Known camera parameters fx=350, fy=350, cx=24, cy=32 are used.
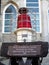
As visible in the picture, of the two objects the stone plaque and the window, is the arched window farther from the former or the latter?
the stone plaque

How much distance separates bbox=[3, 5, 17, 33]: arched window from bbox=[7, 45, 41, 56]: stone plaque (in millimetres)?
7833

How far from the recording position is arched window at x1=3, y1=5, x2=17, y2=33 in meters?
16.8

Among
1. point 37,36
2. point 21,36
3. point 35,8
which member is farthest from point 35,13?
point 21,36

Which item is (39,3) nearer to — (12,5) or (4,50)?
(12,5)

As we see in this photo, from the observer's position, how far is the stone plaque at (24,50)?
8750 millimetres

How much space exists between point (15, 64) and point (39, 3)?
27.7 ft

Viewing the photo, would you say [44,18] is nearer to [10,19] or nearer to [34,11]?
[34,11]

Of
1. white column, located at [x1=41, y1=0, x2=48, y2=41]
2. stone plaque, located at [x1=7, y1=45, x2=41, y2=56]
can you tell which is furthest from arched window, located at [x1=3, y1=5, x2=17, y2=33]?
stone plaque, located at [x1=7, y1=45, x2=41, y2=56]

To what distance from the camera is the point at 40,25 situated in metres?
16.8

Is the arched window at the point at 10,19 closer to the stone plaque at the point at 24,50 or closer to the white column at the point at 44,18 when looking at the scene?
the white column at the point at 44,18

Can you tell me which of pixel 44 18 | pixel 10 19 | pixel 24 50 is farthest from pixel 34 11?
pixel 24 50

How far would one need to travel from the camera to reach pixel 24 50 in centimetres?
877

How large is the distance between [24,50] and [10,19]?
330 inches

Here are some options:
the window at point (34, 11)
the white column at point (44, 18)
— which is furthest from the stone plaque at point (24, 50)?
the window at point (34, 11)
